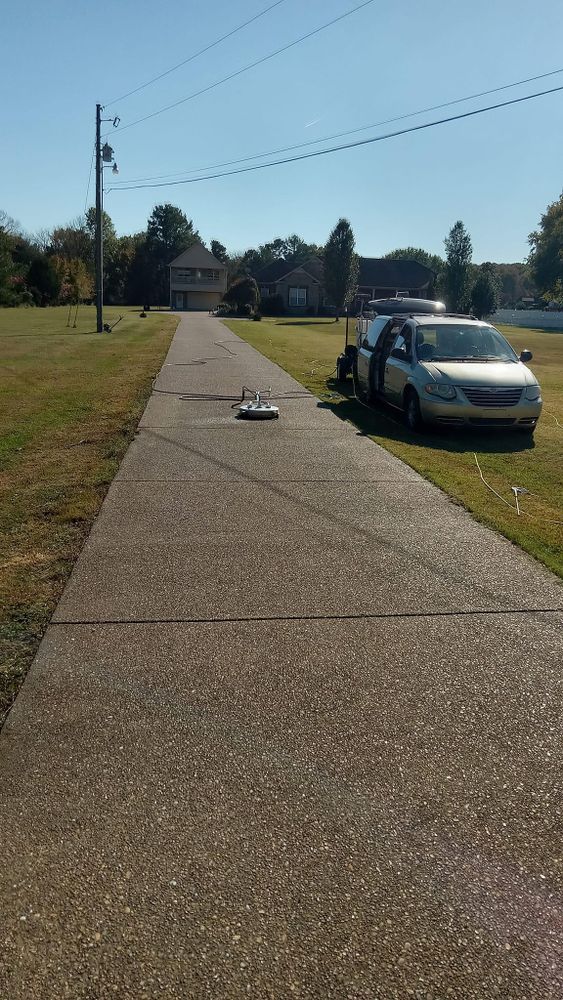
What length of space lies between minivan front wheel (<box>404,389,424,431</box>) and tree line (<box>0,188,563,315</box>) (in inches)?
1462

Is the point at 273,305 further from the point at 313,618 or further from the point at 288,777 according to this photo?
the point at 288,777

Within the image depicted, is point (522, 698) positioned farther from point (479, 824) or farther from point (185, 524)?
point (185, 524)

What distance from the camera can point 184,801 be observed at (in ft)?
9.86

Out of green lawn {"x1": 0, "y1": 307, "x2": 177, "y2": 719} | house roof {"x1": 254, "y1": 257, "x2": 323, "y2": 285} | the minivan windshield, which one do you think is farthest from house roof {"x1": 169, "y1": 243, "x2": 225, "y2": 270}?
the minivan windshield

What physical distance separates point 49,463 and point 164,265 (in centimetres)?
9590

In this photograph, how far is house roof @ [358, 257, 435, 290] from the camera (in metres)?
78.8

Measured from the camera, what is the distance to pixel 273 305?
245ft

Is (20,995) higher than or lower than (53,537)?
lower

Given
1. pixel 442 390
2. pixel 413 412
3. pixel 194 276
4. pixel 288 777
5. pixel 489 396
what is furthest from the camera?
pixel 194 276

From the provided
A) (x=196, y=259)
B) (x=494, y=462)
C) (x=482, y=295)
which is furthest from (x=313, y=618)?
(x=196, y=259)

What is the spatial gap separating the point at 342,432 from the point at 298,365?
1054cm

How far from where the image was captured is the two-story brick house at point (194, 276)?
3529 inches

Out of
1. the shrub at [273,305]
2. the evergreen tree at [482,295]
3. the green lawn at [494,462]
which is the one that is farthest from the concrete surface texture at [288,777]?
the shrub at [273,305]

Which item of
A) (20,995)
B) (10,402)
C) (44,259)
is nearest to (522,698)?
(20,995)
